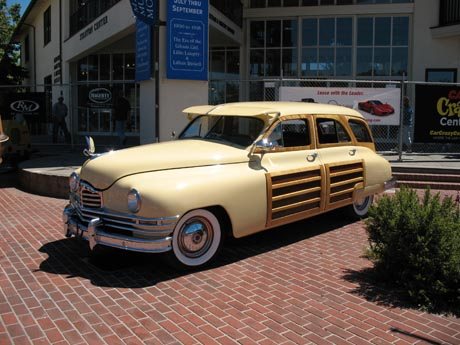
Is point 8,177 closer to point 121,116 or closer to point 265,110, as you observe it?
point 121,116

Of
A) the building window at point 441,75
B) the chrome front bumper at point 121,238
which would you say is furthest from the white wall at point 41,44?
the chrome front bumper at point 121,238

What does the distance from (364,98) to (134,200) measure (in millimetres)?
9305

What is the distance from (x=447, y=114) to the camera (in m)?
13.1

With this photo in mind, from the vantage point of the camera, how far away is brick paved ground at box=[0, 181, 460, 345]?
3.97 metres

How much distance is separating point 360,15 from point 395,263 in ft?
56.2

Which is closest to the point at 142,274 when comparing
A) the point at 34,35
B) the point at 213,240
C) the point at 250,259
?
the point at 213,240

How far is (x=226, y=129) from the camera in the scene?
6.53 metres

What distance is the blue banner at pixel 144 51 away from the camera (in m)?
11.5

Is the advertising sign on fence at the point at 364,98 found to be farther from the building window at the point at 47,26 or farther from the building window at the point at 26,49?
the building window at the point at 26,49

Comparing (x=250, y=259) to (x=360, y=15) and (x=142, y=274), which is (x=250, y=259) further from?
(x=360, y=15)

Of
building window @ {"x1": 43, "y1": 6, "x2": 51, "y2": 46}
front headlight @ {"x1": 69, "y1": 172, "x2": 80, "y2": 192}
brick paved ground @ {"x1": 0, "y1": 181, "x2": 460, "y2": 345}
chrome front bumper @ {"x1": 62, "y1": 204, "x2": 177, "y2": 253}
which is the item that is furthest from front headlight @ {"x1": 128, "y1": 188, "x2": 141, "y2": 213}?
building window @ {"x1": 43, "y1": 6, "x2": 51, "y2": 46}

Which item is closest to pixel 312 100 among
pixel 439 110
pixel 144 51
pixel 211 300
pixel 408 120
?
pixel 439 110

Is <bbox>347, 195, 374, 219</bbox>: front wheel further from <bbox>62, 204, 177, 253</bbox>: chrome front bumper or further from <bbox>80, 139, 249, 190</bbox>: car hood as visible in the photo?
<bbox>62, 204, 177, 253</bbox>: chrome front bumper

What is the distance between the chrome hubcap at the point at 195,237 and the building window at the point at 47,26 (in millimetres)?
25746
